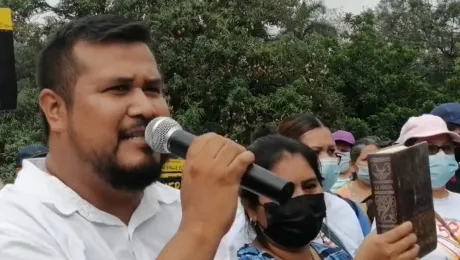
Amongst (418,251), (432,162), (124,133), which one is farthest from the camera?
(432,162)

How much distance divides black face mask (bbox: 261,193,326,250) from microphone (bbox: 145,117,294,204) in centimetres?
113

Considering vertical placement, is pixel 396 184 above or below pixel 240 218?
above

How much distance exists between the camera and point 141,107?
171 cm

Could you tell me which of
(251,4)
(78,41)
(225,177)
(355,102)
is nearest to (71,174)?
(78,41)

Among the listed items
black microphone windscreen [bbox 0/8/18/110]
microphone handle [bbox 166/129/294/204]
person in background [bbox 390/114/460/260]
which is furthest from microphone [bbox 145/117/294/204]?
black microphone windscreen [bbox 0/8/18/110]

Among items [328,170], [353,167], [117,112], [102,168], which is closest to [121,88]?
[117,112]

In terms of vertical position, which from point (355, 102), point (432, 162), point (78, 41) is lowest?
point (355, 102)

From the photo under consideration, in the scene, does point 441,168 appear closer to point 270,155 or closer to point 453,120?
point 453,120

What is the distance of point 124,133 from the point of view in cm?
169

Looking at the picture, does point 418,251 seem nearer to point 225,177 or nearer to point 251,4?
point 225,177

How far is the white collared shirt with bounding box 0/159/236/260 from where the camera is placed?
1.58m

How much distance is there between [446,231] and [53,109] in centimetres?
253

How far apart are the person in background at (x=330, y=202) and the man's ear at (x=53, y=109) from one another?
1.57 metres

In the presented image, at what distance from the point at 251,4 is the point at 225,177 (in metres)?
15.5
